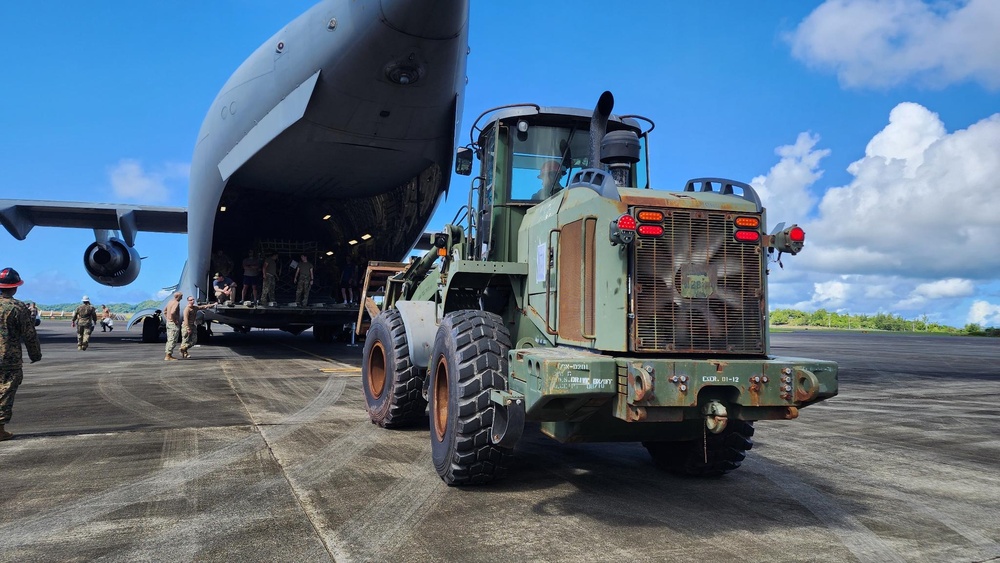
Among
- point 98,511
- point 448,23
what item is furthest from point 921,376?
point 98,511

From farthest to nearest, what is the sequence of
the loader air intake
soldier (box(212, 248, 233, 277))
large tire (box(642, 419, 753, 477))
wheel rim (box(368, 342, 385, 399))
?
soldier (box(212, 248, 233, 277))
wheel rim (box(368, 342, 385, 399))
the loader air intake
large tire (box(642, 419, 753, 477))

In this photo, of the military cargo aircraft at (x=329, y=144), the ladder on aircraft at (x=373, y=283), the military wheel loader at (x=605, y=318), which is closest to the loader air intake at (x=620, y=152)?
the military wheel loader at (x=605, y=318)

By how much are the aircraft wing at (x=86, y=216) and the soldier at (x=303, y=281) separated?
1028 cm

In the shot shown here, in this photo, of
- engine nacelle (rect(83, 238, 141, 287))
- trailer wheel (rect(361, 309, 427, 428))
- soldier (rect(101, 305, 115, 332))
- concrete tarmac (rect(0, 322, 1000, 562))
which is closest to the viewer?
concrete tarmac (rect(0, 322, 1000, 562))

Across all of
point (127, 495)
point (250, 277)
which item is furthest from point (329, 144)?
point (127, 495)

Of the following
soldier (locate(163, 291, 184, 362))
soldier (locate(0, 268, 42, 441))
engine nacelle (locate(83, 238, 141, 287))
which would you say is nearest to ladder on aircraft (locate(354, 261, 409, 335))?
soldier (locate(0, 268, 42, 441))

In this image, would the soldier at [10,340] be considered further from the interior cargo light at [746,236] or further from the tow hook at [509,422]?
the interior cargo light at [746,236]

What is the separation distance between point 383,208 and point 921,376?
12653 mm

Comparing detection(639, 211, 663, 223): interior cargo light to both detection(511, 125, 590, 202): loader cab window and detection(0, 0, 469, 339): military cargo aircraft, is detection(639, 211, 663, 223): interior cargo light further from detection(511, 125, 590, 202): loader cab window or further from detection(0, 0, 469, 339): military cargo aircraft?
detection(0, 0, 469, 339): military cargo aircraft

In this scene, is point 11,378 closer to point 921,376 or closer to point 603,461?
point 603,461

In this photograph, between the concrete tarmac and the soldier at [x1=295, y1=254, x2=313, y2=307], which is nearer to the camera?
the concrete tarmac

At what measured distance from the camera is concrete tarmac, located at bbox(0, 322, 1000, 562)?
3412mm

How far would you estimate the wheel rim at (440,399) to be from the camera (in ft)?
15.8

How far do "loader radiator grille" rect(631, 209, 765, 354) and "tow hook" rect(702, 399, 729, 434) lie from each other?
1.31ft
